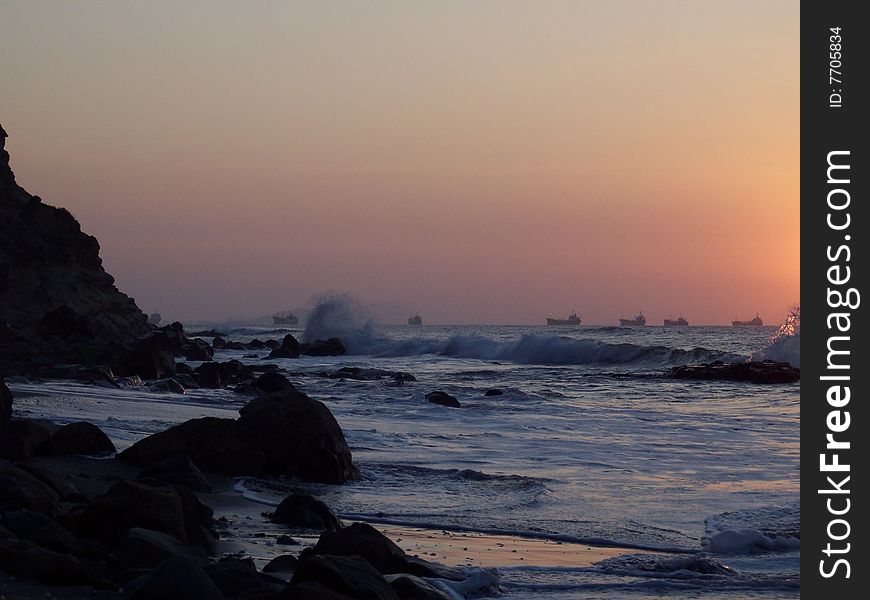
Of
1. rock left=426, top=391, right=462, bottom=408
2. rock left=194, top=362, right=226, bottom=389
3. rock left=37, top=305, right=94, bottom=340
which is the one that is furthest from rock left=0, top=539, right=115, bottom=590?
rock left=37, top=305, right=94, bottom=340

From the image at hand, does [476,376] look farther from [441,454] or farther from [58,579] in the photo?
[58,579]

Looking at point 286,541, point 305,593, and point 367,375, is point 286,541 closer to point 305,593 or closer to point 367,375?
point 305,593

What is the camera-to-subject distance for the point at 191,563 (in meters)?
5.47

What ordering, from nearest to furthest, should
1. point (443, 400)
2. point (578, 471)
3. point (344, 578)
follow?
point (344, 578)
point (578, 471)
point (443, 400)

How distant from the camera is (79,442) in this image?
439 inches

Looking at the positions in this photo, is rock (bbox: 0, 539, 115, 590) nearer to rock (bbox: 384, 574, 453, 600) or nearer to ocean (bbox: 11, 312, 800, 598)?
rock (bbox: 384, 574, 453, 600)

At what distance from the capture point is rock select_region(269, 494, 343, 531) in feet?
28.8

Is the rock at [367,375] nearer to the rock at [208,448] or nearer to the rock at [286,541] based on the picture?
the rock at [208,448]

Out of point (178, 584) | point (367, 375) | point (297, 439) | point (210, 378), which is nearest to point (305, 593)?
point (178, 584)

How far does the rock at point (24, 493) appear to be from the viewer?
24.1ft

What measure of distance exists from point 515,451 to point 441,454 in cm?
116

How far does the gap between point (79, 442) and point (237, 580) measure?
5924mm
